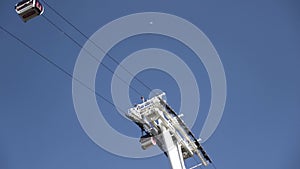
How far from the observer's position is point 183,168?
83.2 ft

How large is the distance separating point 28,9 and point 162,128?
10.9 meters

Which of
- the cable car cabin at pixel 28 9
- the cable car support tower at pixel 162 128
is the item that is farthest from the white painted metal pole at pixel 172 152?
the cable car cabin at pixel 28 9

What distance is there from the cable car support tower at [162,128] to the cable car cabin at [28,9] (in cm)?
811

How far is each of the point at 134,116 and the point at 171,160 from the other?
3302 mm

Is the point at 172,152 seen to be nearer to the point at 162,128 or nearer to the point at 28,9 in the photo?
the point at 162,128

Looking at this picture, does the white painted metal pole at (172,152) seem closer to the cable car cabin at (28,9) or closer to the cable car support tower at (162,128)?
the cable car support tower at (162,128)

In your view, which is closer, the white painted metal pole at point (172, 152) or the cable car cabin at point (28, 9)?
the cable car cabin at point (28, 9)

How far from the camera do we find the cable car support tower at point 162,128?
80.6ft

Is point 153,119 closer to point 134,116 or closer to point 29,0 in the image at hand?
point 134,116

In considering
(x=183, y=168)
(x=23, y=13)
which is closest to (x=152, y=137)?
(x=183, y=168)

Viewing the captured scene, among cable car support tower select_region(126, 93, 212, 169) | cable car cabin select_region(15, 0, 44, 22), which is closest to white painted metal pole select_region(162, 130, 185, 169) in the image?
cable car support tower select_region(126, 93, 212, 169)

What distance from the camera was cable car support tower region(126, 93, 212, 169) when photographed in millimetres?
24578

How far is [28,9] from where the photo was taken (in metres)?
17.8

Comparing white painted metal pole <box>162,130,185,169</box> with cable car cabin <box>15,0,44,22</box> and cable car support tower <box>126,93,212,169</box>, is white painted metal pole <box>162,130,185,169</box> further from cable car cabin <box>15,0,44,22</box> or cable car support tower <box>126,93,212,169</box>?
cable car cabin <box>15,0,44,22</box>
